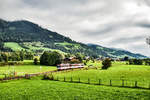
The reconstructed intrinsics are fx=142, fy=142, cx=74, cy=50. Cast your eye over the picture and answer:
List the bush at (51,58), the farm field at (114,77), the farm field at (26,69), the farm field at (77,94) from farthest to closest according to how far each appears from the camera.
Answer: the bush at (51,58)
the farm field at (26,69)
the farm field at (114,77)
the farm field at (77,94)

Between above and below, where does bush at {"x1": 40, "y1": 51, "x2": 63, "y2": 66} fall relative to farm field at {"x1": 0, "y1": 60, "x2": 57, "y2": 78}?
above

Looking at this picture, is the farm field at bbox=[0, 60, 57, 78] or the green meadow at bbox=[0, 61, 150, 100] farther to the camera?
the farm field at bbox=[0, 60, 57, 78]

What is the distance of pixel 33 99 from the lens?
23.0 m

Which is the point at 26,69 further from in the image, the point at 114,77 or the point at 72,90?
the point at 72,90

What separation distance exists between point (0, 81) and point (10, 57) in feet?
362

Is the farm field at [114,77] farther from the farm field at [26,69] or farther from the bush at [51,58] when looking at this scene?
the bush at [51,58]

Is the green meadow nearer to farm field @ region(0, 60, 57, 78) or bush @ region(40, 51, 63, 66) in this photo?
farm field @ region(0, 60, 57, 78)

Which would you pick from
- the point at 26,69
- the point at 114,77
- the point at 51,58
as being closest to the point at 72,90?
the point at 114,77

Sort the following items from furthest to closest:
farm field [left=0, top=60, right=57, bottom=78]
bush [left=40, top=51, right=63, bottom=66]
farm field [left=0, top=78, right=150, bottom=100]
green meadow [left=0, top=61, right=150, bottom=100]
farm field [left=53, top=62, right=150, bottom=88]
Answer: bush [left=40, top=51, right=63, bottom=66] < farm field [left=0, top=60, right=57, bottom=78] < farm field [left=53, top=62, right=150, bottom=88] < green meadow [left=0, top=61, right=150, bottom=100] < farm field [left=0, top=78, right=150, bottom=100]

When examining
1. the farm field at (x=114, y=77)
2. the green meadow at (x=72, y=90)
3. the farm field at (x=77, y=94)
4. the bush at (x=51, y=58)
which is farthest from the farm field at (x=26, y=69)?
the farm field at (x=77, y=94)

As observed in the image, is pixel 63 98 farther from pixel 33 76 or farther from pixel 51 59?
pixel 51 59

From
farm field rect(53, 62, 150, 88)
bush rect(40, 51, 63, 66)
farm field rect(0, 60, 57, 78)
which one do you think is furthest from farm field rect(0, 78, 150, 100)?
bush rect(40, 51, 63, 66)

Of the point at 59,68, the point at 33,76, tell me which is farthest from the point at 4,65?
the point at 33,76

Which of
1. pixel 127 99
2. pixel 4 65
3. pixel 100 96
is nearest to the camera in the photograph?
pixel 127 99
